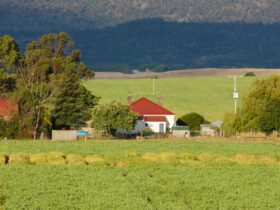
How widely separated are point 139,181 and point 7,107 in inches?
1826

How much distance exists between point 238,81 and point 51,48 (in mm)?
57477

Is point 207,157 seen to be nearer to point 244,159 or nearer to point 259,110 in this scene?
point 244,159

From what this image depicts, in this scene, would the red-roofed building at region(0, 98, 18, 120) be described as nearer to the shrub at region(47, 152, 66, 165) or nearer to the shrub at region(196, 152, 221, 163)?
the shrub at region(47, 152, 66, 165)

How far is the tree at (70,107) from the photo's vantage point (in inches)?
3201

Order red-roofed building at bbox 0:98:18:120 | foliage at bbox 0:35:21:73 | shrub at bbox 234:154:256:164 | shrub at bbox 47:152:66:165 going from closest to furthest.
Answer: shrub at bbox 47:152:66:165 < shrub at bbox 234:154:256:164 < red-roofed building at bbox 0:98:18:120 < foliage at bbox 0:35:21:73

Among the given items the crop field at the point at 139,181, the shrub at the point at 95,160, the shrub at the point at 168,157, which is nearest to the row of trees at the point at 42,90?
the crop field at the point at 139,181

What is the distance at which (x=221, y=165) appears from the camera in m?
42.6

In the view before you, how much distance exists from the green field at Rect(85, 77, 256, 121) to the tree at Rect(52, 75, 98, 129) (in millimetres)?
23188

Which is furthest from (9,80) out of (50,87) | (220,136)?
(220,136)

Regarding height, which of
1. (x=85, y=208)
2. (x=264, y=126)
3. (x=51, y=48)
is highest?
(x=51, y=48)

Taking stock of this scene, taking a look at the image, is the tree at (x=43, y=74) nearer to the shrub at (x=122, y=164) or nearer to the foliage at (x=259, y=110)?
the foliage at (x=259, y=110)

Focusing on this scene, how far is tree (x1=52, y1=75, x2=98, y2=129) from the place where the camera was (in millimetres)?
81312

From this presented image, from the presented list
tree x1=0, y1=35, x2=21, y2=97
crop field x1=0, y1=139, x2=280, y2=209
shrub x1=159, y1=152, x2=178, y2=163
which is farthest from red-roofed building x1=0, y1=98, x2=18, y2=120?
shrub x1=159, y1=152, x2=178, y2=163

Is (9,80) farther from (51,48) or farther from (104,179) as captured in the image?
(104,179)
